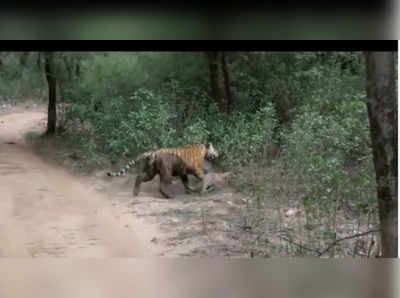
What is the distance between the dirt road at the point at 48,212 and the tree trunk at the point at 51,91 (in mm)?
44

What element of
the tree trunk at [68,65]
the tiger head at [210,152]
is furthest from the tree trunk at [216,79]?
the tree trunk at [68,65]

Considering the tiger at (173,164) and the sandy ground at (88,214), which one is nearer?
the sandy ground at (88,214)

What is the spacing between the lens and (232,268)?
457cm

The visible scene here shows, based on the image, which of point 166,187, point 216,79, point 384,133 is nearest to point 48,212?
point 166,187

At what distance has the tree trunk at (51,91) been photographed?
15.2 feet

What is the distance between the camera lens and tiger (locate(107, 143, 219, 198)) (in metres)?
4.68

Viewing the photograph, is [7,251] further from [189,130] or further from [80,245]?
[189,130]

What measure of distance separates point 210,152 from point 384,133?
1114 mm

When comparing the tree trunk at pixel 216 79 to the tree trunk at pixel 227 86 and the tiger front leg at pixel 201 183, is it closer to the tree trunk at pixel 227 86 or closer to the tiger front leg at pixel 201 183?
the tree trunk at pixel 227 86

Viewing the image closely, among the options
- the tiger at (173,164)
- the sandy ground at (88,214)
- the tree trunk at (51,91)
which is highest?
the tree trunk at (51,91)

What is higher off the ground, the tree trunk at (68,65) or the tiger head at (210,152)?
the tree trunk at (68,65)

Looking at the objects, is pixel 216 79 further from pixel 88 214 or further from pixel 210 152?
pixel 88 214

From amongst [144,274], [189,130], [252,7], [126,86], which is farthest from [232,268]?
[252,7]

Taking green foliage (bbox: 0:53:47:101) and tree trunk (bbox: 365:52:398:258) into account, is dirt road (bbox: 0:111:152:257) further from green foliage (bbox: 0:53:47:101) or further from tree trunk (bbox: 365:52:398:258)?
tree trunk (bbox: 365:52:398:258)
